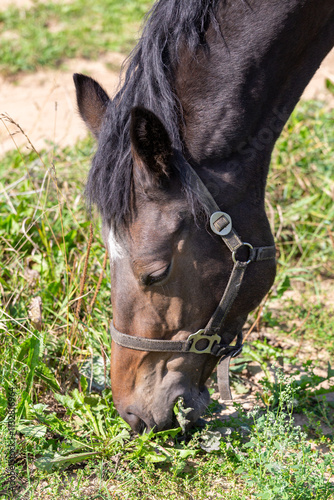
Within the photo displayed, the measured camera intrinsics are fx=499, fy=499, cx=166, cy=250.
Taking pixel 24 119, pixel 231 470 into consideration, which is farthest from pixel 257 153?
pixel 24 119

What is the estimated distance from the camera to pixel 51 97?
6020 millimetres

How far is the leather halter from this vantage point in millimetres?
2045

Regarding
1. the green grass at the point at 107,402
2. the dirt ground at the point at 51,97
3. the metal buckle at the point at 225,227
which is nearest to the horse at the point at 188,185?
the metal buckle at the point at 225,227

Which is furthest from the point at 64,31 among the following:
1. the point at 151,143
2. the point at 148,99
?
the point at 151,143

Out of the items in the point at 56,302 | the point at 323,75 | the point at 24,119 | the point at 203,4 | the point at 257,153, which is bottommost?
the point at 56,302

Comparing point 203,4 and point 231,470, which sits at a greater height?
point 203,4

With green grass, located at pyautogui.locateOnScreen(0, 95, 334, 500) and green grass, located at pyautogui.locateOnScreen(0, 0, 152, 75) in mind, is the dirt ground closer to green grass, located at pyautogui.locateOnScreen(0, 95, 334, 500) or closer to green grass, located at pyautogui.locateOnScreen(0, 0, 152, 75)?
green grass, located at pyautogui.locateOnScreen(0, 0, 152, 75)

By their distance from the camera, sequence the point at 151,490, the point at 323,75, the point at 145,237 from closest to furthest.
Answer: the point at 145,237 < the point at 151,490 < the point at 323,75

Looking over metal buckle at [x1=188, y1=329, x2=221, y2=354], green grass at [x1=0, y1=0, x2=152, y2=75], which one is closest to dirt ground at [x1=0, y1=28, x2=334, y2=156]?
green grass at [x1=0, y1=0, x2=152, y2=75]

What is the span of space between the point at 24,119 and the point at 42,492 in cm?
427

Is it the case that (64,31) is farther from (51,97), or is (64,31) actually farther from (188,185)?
(188,185)

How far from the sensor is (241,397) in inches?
109

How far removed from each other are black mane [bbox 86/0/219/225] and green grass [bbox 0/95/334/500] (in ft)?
1.15

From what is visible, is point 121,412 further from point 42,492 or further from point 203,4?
point 203,4
